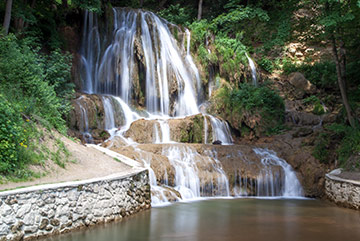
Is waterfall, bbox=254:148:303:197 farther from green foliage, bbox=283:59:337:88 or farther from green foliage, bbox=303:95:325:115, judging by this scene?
green foliage, bbox=283:59:337:88

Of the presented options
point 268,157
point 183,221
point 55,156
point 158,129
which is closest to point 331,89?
point 268,157

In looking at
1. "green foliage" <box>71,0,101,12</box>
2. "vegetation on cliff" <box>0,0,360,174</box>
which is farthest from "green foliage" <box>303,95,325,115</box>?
"green foliage" <box>71,0,101,12</box>

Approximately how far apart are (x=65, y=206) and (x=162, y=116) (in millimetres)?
11946

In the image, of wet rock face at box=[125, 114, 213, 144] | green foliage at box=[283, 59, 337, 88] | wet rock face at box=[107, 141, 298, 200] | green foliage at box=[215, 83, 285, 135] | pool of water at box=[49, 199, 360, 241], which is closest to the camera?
pool of water at box=[49, 199, 360, 241]

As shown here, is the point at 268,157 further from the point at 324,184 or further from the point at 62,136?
the point at 62,136

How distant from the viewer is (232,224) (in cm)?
792

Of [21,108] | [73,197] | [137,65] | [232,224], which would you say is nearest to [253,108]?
[137,65]

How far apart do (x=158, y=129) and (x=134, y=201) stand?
6303mm

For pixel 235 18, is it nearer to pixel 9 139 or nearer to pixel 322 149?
pixel 322 149

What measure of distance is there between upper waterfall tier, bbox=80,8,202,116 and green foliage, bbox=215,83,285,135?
197 cm

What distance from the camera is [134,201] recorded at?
8.64 meters

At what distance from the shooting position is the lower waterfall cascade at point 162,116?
12.0 m

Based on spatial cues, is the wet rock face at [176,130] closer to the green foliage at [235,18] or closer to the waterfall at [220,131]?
the waterfall at [220,131]

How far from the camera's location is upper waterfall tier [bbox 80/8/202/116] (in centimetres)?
1839
